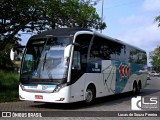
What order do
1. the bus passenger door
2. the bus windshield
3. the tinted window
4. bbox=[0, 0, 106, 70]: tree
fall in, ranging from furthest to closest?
bbox=[0, 0, 106, 70]: tree < the tinted window < the bus passenger door < the bus windshield

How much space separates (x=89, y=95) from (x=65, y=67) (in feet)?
7.45

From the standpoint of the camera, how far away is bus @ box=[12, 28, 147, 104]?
12.1 m

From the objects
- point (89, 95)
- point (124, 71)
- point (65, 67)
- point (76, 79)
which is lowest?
point (89, 95)

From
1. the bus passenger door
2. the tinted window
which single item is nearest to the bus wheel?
the bus passenger door

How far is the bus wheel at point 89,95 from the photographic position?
1354 cm

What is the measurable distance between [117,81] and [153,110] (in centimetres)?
503

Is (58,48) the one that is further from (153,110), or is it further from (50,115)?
(153,110)

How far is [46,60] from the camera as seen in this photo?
1255 cm

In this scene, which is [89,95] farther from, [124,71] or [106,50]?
[124,71]

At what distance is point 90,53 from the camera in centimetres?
1381

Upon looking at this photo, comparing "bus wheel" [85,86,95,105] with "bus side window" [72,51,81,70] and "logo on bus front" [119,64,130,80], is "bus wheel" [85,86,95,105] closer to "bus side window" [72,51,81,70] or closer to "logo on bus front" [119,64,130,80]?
"bus side window" [72,51,81,70]

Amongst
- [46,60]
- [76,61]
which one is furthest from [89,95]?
[46,60]

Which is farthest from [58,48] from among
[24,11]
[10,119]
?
[24,11]

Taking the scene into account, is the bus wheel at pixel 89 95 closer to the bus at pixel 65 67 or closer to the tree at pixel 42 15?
the bus at pixel 65 67
